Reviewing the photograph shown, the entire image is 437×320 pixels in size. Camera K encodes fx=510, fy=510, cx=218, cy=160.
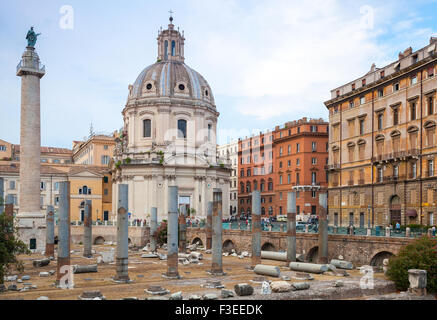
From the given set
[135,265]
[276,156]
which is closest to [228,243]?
[135,265]

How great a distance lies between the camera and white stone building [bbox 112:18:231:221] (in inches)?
2633

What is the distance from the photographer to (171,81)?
71.4 m

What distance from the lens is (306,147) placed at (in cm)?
7100

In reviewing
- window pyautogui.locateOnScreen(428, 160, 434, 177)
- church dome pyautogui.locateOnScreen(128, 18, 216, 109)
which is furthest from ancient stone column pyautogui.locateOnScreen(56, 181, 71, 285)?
church dome pyautogui.locateOnScreen(128, 18, 216, 109)

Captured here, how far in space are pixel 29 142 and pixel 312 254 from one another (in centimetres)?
2609

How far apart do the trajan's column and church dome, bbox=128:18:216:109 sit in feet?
86.0

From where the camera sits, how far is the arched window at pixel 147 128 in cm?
7025

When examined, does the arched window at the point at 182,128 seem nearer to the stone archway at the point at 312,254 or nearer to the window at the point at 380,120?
the window at the point at 380,120

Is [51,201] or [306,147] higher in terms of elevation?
[306,147]

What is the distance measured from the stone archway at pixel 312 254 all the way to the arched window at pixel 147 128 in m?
38.7

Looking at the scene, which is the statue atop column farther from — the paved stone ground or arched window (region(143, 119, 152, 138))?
arched window (region(143, 119, 152, 138))

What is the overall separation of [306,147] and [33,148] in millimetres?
38627

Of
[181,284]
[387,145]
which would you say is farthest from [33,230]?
[387,145]
